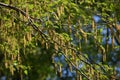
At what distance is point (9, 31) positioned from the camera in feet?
21.0

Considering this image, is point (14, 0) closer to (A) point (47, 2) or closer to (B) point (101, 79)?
(A) point (47, 2)

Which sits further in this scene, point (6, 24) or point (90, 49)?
point (90, 49)

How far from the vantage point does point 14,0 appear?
6180 mm

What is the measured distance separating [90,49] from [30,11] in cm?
550

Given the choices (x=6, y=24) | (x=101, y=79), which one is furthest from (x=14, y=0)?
(x=101, y=79)

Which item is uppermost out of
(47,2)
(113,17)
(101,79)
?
(47,2)

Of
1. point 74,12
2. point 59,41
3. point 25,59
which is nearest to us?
point 59,41

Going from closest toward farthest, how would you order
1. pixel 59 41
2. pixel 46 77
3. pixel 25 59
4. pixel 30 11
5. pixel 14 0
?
pixel 59 41
pixel 14 0
pixel 30 11
pixel 25 59
pixel 46 77

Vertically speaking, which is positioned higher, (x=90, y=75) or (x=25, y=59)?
(x=90, y=75)

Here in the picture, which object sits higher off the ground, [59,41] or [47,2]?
[47,2]

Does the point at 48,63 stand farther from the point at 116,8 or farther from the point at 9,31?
the point at 9,31

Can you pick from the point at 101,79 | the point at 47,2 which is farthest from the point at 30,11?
the point at 101,79

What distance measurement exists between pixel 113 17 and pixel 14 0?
2244 millimetres

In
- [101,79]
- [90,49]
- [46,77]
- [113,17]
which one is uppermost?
[113,17]
